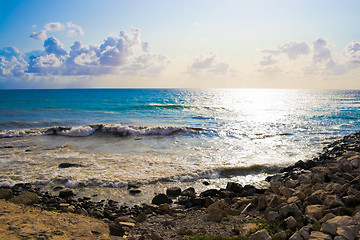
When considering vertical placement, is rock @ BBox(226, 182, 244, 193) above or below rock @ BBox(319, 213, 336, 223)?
below

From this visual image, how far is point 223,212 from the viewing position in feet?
21.9

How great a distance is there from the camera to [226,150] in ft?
50.7

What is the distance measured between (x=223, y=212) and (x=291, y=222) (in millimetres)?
1928

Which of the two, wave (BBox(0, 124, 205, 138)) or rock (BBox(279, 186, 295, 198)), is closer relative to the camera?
rock (BBox(279, 186, 295, 198))

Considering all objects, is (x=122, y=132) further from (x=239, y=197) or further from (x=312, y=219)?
(x=312, y=219)

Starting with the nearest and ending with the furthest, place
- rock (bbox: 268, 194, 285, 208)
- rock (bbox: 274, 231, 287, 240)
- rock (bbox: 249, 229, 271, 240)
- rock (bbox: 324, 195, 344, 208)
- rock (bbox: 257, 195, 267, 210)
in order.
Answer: rock (bbox: 249, 229, 271, 240)
rock (bbox: 274, 231, 287, 240)
rock (bbox: 324, 195, 344, 208)
rock (bbox: 268, 194, 285, 208)
rock (bbox: 257, 195, 267, 210)

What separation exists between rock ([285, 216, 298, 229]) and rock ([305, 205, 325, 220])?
56 centimetres

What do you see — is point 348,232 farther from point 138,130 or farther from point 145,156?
point 138,130

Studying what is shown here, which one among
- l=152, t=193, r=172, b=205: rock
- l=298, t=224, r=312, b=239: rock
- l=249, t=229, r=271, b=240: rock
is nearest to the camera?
l=298, t=224, r=312, b=239: rock

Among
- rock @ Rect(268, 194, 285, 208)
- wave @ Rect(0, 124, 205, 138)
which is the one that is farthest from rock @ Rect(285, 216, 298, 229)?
wave @ Rect(0, 124, 205, 138)

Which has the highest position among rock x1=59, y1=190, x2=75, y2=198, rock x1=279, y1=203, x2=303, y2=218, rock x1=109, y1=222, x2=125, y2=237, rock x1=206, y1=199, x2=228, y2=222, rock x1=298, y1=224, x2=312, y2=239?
rock x1=298, y1=224, x2=312, y2=239

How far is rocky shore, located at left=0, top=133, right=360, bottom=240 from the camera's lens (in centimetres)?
504

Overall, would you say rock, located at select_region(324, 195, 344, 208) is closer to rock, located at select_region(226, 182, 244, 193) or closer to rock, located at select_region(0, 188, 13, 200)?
rock, located at select_region(226, 182, 244, 193)

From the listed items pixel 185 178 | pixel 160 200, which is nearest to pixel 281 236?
pixel 160 200
